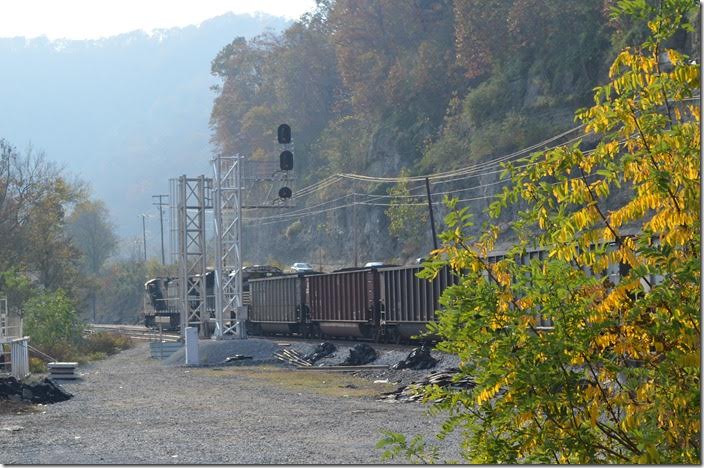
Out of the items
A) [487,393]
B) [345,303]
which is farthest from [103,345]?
[487,393]

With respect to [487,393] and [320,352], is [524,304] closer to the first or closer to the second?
[487,393]

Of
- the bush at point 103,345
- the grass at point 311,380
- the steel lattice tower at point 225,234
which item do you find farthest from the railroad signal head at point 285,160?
the bush at point 103,345

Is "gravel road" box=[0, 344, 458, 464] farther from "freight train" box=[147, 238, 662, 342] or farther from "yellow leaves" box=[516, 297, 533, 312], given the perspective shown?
"freight train" box=[147, 238, 662, 342]

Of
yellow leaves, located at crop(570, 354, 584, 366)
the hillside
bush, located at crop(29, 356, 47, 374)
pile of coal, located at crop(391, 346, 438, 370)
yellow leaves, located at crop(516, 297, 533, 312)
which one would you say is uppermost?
the hillside

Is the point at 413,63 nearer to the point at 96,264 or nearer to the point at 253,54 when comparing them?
the point at 253,54

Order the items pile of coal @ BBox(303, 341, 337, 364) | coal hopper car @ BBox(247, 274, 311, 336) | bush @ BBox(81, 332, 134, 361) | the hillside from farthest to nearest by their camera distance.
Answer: the hillside < bush @ BBox(81, 332, 134, 361) < coal hopper car @ BBox(247, 274, 311, 336) < pile of coal @ BBox(303, 341, 337, 364)

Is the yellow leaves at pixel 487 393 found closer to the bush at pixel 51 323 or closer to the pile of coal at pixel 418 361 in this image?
the pile of coal at pixel 418 361

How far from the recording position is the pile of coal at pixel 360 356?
33438 mm

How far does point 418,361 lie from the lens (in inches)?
1160

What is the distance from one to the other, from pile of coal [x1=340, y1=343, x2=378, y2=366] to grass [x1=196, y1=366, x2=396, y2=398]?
5.32 ft

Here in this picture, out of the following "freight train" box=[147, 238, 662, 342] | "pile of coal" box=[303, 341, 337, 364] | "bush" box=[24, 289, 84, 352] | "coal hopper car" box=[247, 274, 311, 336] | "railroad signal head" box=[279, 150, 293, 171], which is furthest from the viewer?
"coal hopper car" box=[247, 274, 311, 336]

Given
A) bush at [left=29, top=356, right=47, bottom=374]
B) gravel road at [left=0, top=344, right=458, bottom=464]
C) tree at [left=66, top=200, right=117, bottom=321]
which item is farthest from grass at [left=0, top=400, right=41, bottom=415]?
tree at [left=66, top=200, right=117, bottom=321]

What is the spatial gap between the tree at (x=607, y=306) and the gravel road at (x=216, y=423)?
3631mm

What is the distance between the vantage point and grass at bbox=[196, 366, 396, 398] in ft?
82.7
